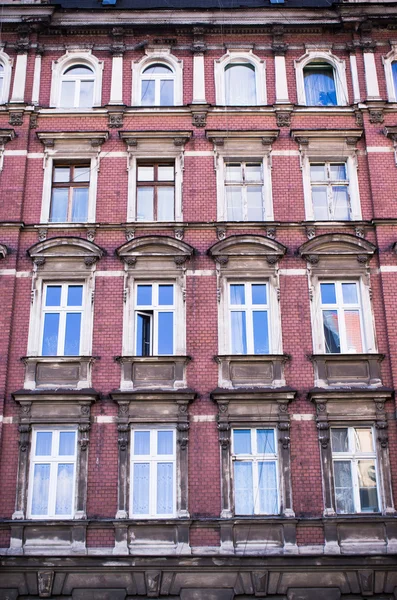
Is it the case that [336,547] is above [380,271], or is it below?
below

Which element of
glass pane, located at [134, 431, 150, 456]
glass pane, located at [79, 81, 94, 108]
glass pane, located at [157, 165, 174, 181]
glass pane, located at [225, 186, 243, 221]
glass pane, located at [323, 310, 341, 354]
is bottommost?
glass pane, located at [134, 431, 150, 456]

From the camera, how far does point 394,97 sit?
60.5 ft

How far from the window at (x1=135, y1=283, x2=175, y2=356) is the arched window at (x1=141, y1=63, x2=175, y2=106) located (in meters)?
5.16

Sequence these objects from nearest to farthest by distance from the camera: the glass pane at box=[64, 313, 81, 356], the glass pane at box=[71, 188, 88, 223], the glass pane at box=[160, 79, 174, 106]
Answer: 1. the glass pane at box=[64, 313, 81, 356]
2. the glass pane at box=[71, 188, 88, 223]
3. the glass pane at box=[160, 79, 174, 106]

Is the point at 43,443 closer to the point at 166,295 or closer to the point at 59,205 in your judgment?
the point at 166,295

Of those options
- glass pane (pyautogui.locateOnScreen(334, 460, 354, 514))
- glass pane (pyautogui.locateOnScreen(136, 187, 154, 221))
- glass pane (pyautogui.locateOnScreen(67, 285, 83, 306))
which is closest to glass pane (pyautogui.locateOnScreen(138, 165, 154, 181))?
glass pane (pyautogui.locateOnScreen(136, 187, 154, 221))

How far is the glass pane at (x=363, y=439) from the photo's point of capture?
15.0m

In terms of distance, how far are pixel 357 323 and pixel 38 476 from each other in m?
7.51

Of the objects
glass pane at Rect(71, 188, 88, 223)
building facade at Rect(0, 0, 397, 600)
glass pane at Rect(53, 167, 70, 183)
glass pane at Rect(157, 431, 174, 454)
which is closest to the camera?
building facade at Rect(0, 0, 397, 600)

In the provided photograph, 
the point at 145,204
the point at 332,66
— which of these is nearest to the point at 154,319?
the point at 145,204

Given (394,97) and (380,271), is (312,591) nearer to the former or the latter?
(380,271)

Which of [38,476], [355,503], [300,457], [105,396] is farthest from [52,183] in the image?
[355,503]

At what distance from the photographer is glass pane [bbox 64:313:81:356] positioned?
15852mm

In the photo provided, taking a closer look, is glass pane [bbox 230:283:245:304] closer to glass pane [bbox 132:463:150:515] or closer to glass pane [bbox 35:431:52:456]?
glass pane [bbox 132:463:150:515]
